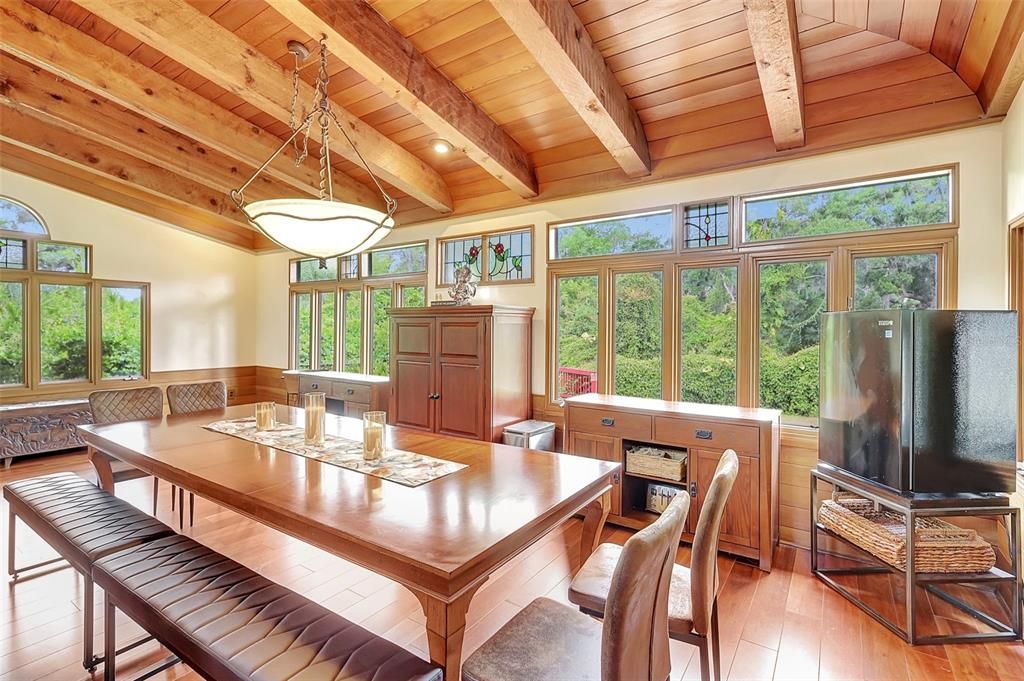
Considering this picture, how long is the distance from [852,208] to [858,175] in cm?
20

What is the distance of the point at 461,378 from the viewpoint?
397cm

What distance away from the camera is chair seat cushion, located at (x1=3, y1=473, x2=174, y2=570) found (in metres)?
1.90

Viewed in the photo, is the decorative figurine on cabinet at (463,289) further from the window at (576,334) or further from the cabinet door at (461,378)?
the window at (576,334)

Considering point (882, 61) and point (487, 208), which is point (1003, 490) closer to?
point (882, 61)

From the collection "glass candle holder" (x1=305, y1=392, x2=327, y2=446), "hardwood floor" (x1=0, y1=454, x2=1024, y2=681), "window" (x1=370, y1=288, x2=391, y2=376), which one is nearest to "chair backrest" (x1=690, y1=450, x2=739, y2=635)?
"hardwood floor" (x1=0, y1=454, x2=1024, y2=681)

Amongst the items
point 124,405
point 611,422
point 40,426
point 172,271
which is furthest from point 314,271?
point 611,422

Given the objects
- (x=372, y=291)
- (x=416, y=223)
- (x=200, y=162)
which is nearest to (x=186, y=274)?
(x=200, y=162)

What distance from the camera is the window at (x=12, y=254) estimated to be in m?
4.96

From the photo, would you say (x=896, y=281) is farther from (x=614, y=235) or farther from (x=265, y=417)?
(x=265, y=417)

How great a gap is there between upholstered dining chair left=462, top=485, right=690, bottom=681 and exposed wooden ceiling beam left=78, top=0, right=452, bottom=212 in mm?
3276

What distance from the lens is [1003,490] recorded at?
2.22 meters

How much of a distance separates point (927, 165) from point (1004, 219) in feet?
1.57

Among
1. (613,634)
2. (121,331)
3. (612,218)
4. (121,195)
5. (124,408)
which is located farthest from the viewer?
(121,331)

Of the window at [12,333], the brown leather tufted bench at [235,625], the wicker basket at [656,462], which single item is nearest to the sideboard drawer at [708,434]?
the wicker basket at [656,462]
